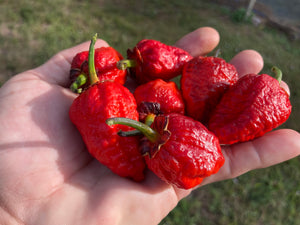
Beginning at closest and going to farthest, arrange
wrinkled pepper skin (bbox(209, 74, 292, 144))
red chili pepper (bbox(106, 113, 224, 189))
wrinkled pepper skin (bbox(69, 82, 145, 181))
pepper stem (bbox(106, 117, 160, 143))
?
pepper stem (bbox(106, 117, 160, 143)) < red chili pepper (bbox(106, 113, 224, 189)) < wrinkled pepper skin (bbox(69, 82, 145, 181)) < wrinkled pepper skin (bbox(209, 74, 292, 144))

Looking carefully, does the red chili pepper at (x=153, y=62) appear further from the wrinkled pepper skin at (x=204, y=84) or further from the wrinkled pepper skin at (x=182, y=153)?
the wrinkled pepper skin at (x=182, y=153)

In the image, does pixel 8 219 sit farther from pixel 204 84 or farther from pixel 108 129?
pixel 204 84

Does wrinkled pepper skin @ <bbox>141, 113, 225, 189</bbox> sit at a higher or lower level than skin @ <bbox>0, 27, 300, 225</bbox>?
higher

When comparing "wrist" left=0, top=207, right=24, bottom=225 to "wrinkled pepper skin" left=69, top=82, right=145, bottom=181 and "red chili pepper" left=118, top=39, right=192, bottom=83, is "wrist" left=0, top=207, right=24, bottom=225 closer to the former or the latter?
"wrinkled pepper skin" left=69, top=82, right=145, bottom=181

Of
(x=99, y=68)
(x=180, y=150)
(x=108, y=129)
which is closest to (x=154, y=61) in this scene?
(x=99, y=68)

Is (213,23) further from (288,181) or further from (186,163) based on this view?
(186,163)

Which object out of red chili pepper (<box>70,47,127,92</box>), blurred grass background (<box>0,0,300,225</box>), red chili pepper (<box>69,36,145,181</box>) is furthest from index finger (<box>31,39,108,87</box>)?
blurred grass background (<box>0,0,300,225</box>)

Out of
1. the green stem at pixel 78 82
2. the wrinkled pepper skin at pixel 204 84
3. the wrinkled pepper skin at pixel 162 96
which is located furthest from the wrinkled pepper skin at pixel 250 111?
the green stem at pixel 78 82
